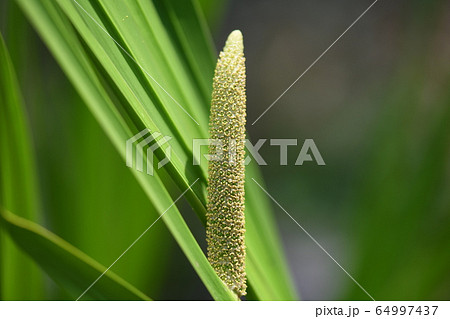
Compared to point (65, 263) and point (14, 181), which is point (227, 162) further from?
point (14, 181)

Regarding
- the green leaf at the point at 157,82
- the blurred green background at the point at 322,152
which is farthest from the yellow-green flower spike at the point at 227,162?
the blurred green background at the point at 322,152

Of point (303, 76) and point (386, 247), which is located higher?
point (303, 76)

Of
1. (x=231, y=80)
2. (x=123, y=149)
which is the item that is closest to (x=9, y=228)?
(x=123, y=149)

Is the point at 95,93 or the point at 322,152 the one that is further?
the point at 322,152

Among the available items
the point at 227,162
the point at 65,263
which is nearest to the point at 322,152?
the point at 227,162

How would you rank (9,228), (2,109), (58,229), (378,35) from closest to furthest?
(9,228)
(2,109)
(58,229)
(378,35)

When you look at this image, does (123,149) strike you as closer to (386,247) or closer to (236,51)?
(236,51)
